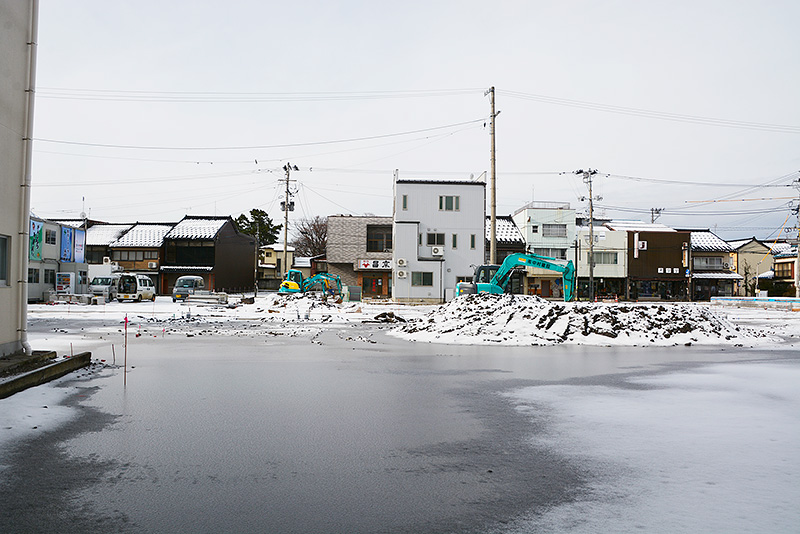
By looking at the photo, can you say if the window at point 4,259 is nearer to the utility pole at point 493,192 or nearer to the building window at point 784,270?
the utility pole at point 493,192

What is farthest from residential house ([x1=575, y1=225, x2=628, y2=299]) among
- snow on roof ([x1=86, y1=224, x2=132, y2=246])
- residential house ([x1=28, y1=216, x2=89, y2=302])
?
snow on roof ([x1=86, y1=224, x2=132, y2=246])

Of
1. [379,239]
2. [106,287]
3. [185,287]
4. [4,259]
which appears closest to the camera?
[4,259]

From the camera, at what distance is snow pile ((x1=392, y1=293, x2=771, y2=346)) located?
17062mm

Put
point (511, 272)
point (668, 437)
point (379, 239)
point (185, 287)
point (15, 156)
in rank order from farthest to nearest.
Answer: point (379, 239) < point (185, 287) < point (511, 272) < point (15, 156) < point (668, 437)

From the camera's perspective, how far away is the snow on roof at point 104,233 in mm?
60797

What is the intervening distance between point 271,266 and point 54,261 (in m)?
36.5

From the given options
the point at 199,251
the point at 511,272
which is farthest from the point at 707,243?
the point at 199,251

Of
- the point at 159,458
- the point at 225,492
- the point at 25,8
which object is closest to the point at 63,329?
the point at 25,8

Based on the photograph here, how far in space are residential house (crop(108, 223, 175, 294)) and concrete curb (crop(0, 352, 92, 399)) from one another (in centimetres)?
5176

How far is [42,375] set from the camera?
888 centimetres

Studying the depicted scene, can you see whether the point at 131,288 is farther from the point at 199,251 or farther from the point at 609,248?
the point at 609,248

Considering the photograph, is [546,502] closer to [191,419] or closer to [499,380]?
[191,419]

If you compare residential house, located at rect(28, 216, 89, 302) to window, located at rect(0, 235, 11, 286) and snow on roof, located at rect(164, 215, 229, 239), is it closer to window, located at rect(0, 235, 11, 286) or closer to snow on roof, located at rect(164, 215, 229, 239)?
snow on roof, located at rect(164, 215, 229, 239)

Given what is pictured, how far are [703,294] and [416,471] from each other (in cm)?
6946
